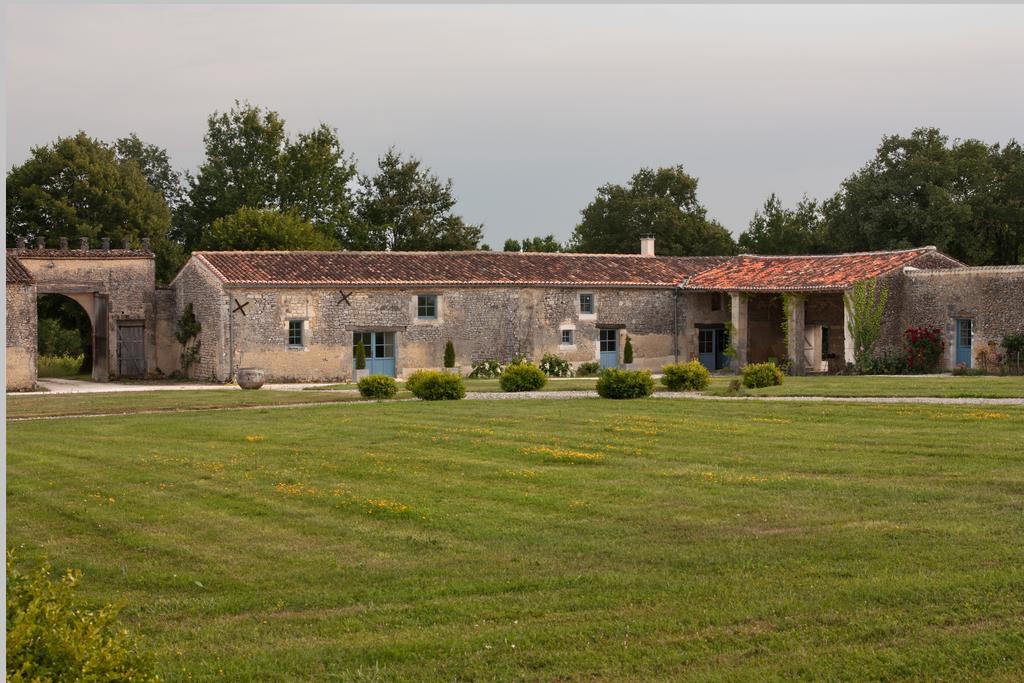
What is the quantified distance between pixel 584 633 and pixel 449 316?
103 feet

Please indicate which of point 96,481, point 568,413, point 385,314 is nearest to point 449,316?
point 385,314

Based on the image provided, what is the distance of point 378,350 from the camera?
38.5 metres

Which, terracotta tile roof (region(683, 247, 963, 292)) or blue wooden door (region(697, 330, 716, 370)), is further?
blue wooden door (region(697, 330, 716, 370))

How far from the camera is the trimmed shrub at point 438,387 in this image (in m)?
26.5

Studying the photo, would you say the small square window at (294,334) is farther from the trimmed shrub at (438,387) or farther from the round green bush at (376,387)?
the trimmed shrub at (438,387)

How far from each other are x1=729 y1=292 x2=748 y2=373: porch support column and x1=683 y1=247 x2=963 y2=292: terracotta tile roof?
520 millimetres

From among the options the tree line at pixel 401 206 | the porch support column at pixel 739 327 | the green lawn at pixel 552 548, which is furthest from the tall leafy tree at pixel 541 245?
the green lawn at pixel 552 548

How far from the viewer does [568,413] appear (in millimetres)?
21766

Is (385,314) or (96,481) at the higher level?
(385,314)

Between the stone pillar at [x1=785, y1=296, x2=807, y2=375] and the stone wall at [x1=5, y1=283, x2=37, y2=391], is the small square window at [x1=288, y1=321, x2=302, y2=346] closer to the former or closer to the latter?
the stone wall at [x1=5, y1=283, x2=37, y2=391]

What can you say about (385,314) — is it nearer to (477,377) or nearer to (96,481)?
(477,377)

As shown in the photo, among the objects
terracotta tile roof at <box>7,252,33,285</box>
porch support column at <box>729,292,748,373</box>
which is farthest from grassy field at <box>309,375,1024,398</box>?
terracotta tile roof at <box>7,252,33,285</box>

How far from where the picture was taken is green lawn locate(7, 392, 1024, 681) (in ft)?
24.9

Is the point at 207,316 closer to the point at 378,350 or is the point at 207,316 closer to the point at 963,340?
the point at 378,350
